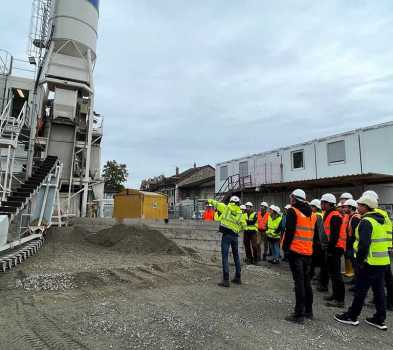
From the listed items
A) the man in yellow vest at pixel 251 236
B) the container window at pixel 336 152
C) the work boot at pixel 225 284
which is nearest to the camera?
the work boot at pixel 225 284

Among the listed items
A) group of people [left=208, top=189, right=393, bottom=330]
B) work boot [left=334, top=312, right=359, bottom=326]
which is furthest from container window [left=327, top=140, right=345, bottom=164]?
work boot [left=334, top=312, right=359, bottom=326]

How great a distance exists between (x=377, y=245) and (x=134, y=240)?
8873 mm

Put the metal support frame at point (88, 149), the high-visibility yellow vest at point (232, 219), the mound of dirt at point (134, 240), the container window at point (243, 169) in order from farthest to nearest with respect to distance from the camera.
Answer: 1. the container window at point (243, 169)
2. the metal support frame at point (88, 149)
3. the mound of dirt at point (134, 240)
4. the high-visibility yellow vest at point (232, 219)

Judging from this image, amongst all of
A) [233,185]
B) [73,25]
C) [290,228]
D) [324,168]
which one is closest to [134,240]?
[290,228]

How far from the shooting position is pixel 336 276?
6.18m

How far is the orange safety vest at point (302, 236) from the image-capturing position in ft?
17.1

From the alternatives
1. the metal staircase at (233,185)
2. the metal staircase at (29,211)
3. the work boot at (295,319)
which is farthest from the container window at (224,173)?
the work boot at (295,319)

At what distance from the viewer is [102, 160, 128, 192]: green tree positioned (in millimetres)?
35531

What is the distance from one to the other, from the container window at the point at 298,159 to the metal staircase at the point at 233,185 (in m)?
3.73

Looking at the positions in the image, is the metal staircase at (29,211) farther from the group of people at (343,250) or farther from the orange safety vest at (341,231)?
the orange safety vest at (341,231)

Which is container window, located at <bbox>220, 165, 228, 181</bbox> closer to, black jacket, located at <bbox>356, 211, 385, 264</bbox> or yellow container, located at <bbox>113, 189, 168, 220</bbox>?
yellow container, located at <bbox>113, 189, 168, 220</bbox>

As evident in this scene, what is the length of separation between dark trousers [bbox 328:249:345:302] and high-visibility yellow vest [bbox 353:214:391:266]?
1.25 m

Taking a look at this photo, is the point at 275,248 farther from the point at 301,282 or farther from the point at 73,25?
the point at 73,25

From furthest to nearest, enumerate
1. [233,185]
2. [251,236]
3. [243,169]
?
[243,169], [233,185], [251,236]
